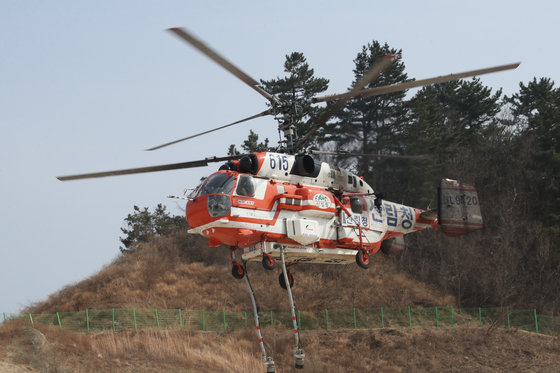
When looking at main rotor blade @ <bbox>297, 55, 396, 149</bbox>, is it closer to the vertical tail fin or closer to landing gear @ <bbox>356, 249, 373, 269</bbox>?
landing gear @ <bbox>356, 249, 373, 269</bbox>

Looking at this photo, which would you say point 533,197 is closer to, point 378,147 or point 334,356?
point 378,147

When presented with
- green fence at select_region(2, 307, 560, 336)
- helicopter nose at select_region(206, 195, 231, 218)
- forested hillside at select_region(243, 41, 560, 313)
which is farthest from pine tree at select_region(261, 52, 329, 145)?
helicopter nose at select_region(206, 195, 231, 218)

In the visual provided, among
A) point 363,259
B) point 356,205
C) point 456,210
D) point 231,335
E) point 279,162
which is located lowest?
point 231,335

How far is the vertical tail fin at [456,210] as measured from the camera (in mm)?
22016

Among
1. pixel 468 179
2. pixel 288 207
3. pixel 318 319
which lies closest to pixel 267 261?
pixel 288 207

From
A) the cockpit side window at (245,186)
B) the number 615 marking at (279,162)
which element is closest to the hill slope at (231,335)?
the cockpit side window at (245,186)

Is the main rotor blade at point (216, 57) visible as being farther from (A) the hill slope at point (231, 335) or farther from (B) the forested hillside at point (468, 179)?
(B) the forested hillside at point (468, 179)

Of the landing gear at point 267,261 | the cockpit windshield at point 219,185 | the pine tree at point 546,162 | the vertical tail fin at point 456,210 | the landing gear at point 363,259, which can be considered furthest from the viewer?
the pine tree at point 546,162

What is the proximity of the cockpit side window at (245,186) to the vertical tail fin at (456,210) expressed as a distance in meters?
7.49

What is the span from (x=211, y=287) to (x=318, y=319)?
24.6 ft

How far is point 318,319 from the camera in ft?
114

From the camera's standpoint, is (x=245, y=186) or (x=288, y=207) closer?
(x=245, y=186)

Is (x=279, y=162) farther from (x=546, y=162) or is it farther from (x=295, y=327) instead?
(x=546, y=162)

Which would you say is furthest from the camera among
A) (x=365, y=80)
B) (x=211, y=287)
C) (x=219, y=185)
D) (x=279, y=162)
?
(x=211, y=287)
